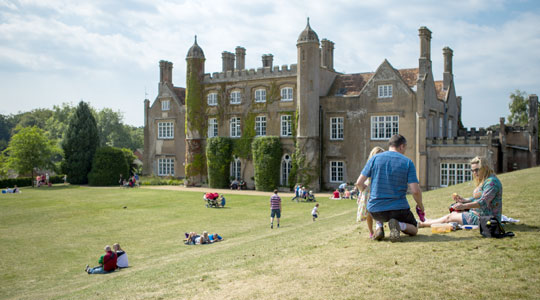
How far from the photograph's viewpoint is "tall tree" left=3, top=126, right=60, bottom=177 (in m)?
50.7

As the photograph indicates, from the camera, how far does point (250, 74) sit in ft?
142

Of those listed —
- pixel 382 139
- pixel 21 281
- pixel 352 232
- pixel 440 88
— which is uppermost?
pixel 440 88

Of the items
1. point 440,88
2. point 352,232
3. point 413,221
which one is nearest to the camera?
point 413,221

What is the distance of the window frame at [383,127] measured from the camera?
118 ft

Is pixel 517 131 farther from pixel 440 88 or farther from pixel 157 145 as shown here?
pixel 157 145

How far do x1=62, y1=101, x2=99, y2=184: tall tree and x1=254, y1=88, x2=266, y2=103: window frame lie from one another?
864 inches

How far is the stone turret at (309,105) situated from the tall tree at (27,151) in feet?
106

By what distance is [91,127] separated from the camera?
5269cm

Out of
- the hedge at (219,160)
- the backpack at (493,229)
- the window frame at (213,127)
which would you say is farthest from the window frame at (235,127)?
the backpack at (493,229)

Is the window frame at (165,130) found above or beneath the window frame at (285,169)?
above

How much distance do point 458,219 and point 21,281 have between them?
12063 mm

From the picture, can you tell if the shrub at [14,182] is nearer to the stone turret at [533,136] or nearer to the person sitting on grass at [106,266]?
the person sitting on grass at [106,266]

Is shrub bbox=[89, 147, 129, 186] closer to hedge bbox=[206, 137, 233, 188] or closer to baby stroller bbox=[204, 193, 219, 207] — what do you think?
hedge bbox=[206, 137, 233, 188]

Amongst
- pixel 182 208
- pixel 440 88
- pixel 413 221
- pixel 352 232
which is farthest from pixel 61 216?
pixel 440 88
